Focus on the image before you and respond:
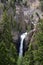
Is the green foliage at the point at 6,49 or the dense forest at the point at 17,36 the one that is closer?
the dense forest at the point at 17,36

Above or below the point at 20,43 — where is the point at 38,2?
above

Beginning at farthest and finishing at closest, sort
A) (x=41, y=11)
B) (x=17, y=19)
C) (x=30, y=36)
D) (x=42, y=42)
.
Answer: (x=41, y=11) < (x=17, y=19) < (x=30, y=36) < (x=42, y=42)

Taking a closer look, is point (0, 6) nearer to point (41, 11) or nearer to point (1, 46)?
point (41, 11)

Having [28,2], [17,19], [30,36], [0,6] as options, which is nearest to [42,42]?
[30,36]

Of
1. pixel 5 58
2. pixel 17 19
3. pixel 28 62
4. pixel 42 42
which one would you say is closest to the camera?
pixel 42 42

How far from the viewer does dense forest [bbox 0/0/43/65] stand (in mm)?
30688

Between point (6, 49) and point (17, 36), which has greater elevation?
point (6, 49)

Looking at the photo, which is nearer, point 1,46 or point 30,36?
point 1,46

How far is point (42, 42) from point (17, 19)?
124 ft

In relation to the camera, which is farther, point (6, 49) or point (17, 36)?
point (17, 36)

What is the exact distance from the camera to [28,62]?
3966 centimetres

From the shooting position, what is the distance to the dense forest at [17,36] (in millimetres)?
30688

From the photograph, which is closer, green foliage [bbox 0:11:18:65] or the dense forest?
the dense forest

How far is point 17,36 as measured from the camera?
6147cm
